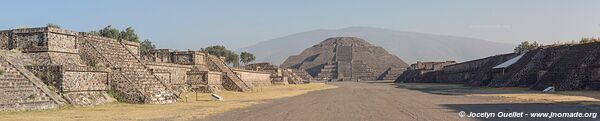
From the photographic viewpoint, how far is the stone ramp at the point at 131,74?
2642 cm

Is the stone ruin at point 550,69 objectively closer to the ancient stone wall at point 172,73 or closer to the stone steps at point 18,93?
the ancient stone wall at point 172,73

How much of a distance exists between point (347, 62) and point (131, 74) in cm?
12567

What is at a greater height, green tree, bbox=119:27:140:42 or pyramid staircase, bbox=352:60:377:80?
green tree, bbox=119:27:140:42

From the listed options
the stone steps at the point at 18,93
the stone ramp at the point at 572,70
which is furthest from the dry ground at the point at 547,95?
the stone steps at the point at 18,93

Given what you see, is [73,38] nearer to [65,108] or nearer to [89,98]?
[89,98]

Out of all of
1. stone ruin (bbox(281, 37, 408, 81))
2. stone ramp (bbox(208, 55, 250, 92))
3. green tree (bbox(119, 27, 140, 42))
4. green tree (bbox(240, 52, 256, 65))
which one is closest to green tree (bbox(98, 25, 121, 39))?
green tree (bbox(119, 27, 140, 42))

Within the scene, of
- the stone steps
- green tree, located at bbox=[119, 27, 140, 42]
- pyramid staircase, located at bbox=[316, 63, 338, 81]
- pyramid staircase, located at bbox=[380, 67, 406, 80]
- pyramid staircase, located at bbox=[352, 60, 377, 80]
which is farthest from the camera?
pyramid staircase, located at bbox=[352, 60, 377, 80]

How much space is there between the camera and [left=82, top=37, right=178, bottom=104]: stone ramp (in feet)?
86.7

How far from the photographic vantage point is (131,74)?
28.1 m

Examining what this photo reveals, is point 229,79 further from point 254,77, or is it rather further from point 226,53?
point 226,53

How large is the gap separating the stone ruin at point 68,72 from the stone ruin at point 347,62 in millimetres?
108441

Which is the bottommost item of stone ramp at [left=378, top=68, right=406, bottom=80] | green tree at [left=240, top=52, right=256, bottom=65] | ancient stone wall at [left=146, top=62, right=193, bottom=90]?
stone ramp at [left=378, top=68, right=406, bottom=80]

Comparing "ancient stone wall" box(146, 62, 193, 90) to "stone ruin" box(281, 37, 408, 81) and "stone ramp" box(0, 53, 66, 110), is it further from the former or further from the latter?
"stone ruin" box(281, 37, 408, 81)

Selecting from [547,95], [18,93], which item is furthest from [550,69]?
[18,93]
